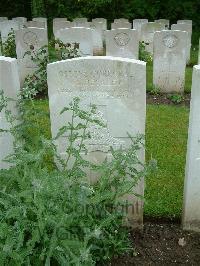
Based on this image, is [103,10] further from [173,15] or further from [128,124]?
[128,124]

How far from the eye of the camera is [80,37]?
8.38m

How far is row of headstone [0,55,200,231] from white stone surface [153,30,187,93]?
4.71 meters

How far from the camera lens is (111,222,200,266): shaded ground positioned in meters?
3.61

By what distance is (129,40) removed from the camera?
27.7ft

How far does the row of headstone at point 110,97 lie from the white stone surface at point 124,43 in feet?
16.2

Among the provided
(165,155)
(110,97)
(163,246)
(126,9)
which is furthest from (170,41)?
(126,9)

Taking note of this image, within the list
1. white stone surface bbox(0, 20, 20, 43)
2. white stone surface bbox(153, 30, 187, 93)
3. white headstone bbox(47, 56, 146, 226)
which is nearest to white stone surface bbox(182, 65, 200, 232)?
white headstone bbox(47, 56, 146, 226)

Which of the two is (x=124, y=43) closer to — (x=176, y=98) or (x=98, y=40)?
A: (x=176, y=98)

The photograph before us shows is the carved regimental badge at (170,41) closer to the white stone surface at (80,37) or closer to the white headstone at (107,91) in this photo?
the white stone surface at (80,37)

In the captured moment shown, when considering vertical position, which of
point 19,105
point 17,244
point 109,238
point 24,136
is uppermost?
point 19,105

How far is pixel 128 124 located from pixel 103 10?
1495 centimetres

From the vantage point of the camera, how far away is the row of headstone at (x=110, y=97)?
11.5 feet

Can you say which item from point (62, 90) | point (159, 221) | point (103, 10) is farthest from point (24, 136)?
point (103, 10)

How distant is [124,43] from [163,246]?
548 centimetres
